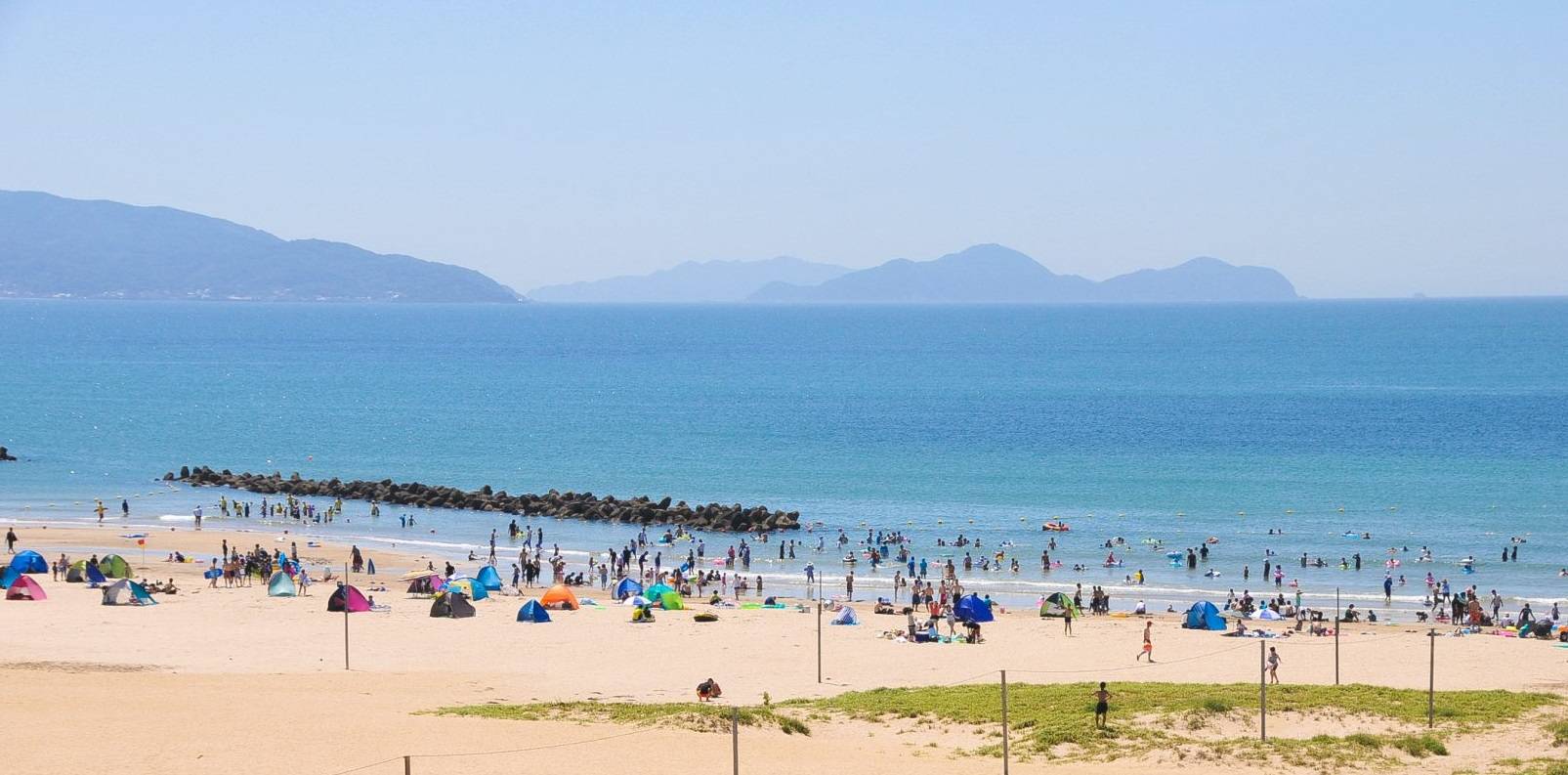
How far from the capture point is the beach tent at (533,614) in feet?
122

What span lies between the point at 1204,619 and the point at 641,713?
17550mm

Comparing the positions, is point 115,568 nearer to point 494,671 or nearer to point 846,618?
point 494,671

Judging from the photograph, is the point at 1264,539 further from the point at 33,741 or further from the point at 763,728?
the point at 33,741

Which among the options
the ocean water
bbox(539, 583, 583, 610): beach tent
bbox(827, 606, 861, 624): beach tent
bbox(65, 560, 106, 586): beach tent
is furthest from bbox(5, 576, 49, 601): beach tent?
bbox(827, 606, 861, 624): beach tent

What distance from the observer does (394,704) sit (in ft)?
85.7

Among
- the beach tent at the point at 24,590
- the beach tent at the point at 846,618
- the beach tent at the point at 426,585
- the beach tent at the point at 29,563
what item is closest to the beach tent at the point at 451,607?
the beach tent at the point at 426,585

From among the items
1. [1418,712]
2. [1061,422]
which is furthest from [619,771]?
[1061,422]

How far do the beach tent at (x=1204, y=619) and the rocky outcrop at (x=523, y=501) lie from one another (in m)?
22.0

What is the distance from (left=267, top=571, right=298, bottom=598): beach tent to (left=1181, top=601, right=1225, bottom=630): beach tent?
76.1 feet

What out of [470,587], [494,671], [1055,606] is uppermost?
[470,587]

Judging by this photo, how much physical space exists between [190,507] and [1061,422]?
52.0 meters

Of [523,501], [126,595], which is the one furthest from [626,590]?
[523,501]

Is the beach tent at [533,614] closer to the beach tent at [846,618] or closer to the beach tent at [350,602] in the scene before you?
the beach tent at [350,602]

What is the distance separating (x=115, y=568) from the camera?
43094mm
